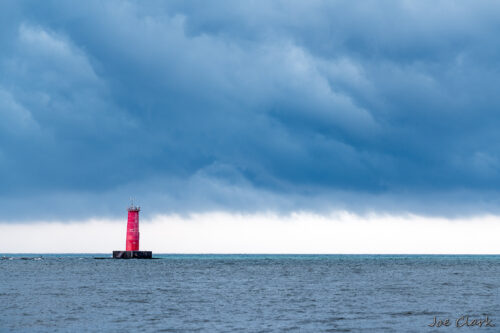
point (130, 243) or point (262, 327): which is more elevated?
point (130, 243)

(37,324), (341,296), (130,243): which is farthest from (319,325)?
(130,243)

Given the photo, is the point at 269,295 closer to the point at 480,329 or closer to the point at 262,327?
the point at 262,327

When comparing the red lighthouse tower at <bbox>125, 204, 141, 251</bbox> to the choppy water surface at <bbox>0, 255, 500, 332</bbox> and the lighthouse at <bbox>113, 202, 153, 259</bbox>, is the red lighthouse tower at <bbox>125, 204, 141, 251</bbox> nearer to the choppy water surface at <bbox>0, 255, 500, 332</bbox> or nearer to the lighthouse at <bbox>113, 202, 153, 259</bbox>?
the lighthouse at <bbox>113, 202, 153, 259</bbox>

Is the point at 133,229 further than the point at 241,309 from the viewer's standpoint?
Yes

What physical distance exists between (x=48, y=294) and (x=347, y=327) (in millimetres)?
33625

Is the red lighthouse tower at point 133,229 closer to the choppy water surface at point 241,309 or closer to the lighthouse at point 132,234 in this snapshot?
the lighthouse at point 132,234

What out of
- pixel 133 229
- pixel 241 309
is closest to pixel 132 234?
pixel 133 229

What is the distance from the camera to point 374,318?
4034cm

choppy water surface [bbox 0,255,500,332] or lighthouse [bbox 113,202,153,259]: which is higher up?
lighthouse [bbox 113,202,153,259]

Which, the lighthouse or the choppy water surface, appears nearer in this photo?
the choppy water surface

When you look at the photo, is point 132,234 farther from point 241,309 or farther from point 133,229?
point 241,309

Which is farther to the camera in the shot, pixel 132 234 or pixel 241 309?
pixel 132 234

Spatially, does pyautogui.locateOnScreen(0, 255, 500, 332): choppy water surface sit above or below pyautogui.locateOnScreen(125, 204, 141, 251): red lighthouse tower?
below

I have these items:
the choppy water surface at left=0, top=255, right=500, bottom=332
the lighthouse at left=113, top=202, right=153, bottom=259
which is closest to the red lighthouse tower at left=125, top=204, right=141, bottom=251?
the lighthouse at left=113, top=202, right=153, bottom=259
